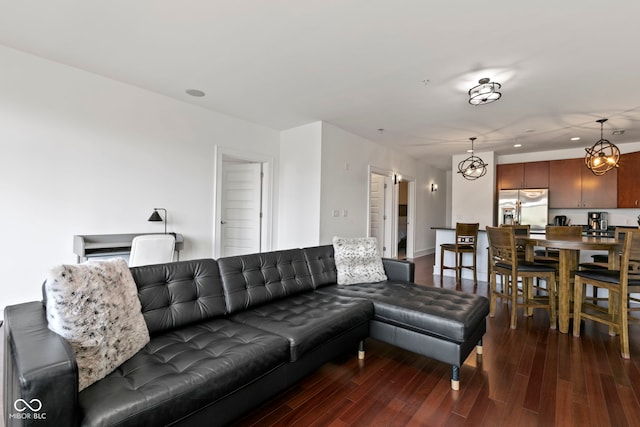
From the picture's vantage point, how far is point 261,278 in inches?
95.6

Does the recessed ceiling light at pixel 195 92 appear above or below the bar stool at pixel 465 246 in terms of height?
above

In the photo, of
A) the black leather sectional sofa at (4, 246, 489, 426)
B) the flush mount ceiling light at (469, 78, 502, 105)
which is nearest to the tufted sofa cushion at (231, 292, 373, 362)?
the black leather sectional sofa at (4, 246, 489, 426)

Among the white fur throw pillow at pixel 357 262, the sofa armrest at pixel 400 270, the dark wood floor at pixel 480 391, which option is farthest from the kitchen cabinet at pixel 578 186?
the white fur throw pillow at pixel 357 262

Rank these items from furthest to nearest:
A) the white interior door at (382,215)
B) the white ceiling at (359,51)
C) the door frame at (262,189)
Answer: the white interior door at (382,215)
the door frame at (262,189)
the white ceiling at (359,51)

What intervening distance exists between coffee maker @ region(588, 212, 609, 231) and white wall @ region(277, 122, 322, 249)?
513 centimetres

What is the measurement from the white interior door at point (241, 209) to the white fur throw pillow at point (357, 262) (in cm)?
222

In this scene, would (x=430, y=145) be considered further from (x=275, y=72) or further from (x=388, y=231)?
(x=275, y=72)

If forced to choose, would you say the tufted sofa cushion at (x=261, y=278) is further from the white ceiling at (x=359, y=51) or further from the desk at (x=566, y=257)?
the desk at (x=566, y=257)

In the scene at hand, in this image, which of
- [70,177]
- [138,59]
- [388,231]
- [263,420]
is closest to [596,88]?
[388,231]

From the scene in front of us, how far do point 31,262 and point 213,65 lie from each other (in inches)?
104

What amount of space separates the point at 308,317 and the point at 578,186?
646cm

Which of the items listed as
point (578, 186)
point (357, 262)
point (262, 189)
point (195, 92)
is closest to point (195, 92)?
point (195, 92)

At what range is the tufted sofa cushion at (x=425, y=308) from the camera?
202cm

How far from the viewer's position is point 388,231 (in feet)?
21.6
